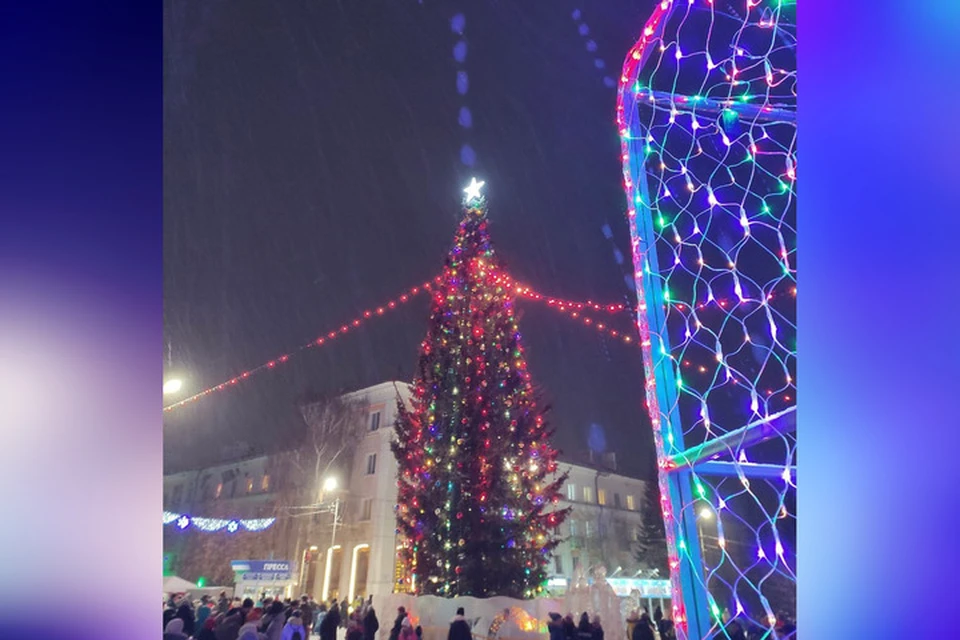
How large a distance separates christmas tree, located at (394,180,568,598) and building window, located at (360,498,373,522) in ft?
41.3

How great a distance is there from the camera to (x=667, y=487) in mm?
2414

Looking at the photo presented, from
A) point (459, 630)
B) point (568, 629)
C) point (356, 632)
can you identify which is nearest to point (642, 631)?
point (568, 629)

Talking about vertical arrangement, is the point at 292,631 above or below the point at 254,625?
below

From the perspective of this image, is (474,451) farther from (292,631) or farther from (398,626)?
(292,631)

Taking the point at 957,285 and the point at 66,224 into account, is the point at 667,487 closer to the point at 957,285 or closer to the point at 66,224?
the point at 957,285

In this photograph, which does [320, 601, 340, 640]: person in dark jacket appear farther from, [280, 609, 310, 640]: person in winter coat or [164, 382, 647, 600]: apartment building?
[164, 382, 647, 600]: apartment building

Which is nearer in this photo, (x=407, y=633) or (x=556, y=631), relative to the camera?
(x=556, y=631)

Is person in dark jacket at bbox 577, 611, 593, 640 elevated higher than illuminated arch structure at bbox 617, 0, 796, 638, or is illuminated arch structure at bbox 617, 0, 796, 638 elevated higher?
illuminated arch structure at bbox 617, 0, 796, 638

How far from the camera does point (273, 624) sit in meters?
6.45

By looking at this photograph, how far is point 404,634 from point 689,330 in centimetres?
637

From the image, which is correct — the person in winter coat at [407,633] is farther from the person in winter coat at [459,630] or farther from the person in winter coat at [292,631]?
the person in winter coat at [292,631]

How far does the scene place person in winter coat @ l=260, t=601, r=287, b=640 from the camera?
6371 mm

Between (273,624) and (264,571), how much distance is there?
1206 cm

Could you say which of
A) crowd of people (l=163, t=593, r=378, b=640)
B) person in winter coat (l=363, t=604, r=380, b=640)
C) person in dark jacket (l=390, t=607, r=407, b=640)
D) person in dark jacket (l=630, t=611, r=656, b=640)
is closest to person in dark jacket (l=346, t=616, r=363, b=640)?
crowd of people (l=163, t=593, r=378, b=640)
